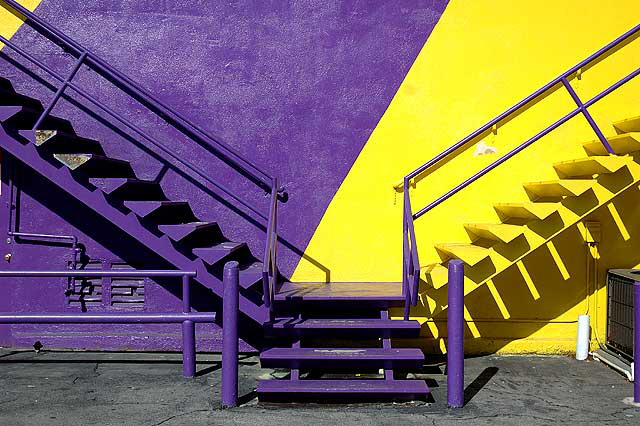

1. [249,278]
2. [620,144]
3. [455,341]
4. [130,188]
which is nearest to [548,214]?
[620,144]

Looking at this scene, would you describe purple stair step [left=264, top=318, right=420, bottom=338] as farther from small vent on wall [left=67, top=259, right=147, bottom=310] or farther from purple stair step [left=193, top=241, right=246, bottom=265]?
small vent on wall [left=67, top=259, right=147, bottom=310]

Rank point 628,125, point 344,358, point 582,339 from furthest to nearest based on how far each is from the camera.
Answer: point 582,339 < point 628,125 < point 344,358

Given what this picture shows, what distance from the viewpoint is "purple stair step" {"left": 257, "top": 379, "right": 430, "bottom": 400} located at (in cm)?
671

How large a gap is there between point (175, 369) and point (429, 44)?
4.46 metres

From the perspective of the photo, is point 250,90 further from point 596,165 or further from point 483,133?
point 596,165

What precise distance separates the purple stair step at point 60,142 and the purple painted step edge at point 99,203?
0.35ft

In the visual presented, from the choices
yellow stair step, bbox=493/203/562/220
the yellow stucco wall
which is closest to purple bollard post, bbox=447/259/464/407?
yellow stair step, bbox=493/203/562/220

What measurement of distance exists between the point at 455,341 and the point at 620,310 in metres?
2.75

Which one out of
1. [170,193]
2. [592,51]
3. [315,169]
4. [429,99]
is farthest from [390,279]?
[592,51]

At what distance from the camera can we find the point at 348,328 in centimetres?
734

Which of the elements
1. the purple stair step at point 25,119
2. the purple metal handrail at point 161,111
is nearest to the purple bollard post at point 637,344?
the purple metal handrail at point 161,111

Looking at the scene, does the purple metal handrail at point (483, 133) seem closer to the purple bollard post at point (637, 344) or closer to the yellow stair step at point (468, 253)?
the yellow stair step at point (468, 253)

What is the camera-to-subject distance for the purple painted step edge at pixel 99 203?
304 inches

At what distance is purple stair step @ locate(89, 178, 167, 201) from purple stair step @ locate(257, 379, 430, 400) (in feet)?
7.90
